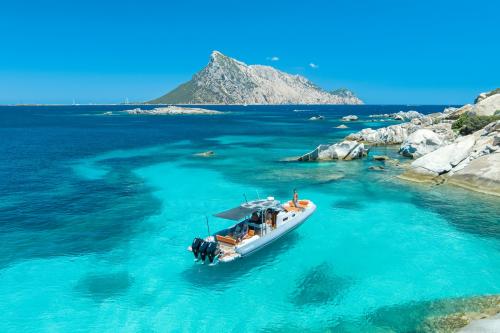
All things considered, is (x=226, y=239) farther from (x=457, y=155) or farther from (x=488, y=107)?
(x=488, y=107)

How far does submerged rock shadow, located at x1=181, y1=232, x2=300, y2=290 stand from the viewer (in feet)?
72.8

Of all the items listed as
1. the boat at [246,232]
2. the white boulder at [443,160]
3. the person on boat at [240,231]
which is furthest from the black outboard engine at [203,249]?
the white boulder at [443,160]

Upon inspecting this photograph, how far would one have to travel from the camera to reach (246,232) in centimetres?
2614

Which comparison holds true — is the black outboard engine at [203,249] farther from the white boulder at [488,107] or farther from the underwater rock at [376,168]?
the white boulder at [488,107]

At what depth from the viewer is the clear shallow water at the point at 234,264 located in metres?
19.1

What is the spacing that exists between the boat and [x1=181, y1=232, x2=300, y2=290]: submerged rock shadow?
1.63 ft

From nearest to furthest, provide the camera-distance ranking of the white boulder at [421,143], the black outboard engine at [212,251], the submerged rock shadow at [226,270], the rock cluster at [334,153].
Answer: the submerged rock shadow at [226,270], the black outboard engine at [212,251], the white boulder at [421,143], the rock cluster at [334,153]

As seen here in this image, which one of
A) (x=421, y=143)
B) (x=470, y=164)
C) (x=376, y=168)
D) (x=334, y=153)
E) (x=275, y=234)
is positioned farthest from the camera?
(x=334, y=153)

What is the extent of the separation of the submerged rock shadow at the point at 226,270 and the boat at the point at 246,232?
0.50m

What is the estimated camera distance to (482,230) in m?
29.3

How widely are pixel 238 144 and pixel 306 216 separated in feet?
182

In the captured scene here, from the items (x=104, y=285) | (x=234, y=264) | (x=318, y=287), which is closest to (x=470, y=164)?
(x=318, y=287)

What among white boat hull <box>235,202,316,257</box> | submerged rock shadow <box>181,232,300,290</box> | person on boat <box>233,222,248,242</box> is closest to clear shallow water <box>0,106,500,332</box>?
submerged rock shadow <box>181,232,300,290</box>

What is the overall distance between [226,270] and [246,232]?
351 centimetres
